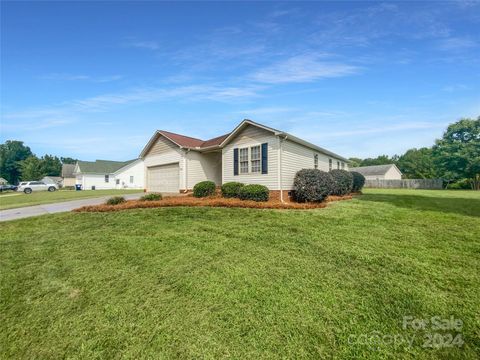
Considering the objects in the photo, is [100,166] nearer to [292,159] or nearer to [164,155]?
[164,155]

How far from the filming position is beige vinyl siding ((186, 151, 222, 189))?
1650cm

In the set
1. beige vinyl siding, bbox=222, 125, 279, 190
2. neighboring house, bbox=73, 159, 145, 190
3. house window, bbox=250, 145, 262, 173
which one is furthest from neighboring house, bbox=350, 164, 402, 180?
neighboring house, bbox=73, 159, 145, 190

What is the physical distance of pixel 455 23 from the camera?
27.7ft

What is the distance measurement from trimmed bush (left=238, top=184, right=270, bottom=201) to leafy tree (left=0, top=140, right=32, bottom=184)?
90.9m

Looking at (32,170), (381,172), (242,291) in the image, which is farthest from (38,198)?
(381,172)

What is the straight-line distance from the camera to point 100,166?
41.7 metres

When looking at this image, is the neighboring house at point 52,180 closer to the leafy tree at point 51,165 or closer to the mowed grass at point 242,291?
the leafy tree at point 51,165

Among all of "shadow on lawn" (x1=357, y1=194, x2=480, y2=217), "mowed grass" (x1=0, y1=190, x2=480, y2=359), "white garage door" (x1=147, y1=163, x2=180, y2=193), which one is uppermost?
"white garage door" (x1=147, y1=163, x2=180, y2=193)

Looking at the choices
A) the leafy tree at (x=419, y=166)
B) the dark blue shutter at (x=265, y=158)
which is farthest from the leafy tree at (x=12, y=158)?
the leafy tree at (x=419, y=166)

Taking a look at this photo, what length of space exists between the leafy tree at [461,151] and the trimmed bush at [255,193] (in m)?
35.1

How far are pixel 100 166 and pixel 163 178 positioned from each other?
30237 mm

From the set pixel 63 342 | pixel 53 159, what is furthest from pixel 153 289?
pixel 53 159

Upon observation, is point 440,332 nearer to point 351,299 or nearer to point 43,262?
point 351,299

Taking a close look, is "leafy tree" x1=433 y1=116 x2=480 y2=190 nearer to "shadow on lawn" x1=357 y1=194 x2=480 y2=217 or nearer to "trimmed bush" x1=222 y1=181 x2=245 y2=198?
"shadow on lawn" x1=357 y1=194 x2=480 y2=217
